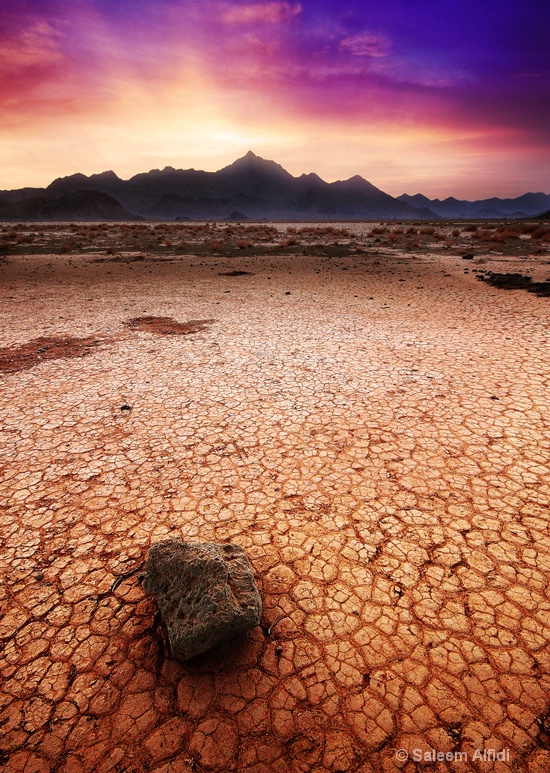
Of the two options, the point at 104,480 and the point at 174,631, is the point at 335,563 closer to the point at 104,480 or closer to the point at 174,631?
the point at 174,631

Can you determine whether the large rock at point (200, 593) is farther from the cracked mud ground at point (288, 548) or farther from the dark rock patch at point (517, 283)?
the dark rock patch at point (517, 283)

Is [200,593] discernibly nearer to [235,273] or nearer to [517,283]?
[517,283]

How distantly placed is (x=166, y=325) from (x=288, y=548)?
7559 millimetres

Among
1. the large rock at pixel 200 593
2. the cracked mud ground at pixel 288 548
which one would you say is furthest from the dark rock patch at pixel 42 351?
the large rock at pixel 200 593

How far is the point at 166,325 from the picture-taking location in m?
9.41

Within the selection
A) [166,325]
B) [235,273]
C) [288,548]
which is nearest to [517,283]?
[235,273]

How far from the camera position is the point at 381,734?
77.0 inches

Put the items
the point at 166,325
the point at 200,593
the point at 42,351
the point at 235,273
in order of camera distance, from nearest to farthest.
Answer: the point at 200,593 < the point at 42,351 < the point at 166,325 < the point at 235,273

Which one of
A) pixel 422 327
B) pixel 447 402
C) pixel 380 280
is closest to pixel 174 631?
pixel 447 402

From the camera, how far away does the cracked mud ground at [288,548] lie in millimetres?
1983

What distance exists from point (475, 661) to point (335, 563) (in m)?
1.05

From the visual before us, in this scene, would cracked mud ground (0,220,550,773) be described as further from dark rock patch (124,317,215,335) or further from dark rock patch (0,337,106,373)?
dark rock patch (124,317,215,335)

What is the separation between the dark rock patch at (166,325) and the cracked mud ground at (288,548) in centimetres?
139

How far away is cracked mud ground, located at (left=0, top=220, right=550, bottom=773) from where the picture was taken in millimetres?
1983
